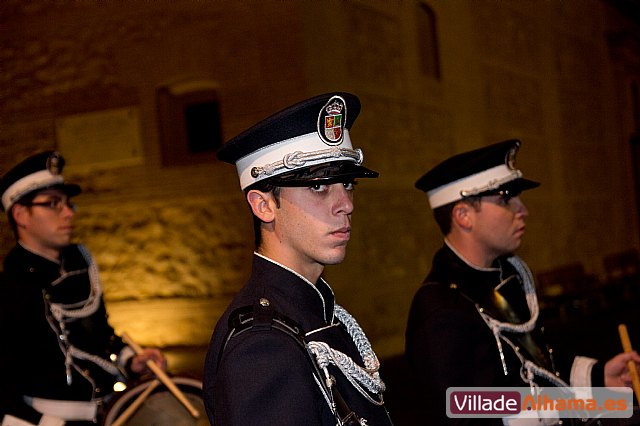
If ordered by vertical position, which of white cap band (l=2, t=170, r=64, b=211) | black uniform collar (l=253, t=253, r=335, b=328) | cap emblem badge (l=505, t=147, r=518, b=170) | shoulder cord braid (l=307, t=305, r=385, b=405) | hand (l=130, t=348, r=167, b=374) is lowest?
hand (l=130, t=348, r=167, b=374)

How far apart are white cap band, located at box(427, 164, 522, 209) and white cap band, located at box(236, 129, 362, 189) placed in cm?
136

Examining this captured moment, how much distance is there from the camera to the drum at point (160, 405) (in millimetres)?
3345

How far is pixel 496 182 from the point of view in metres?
3.18

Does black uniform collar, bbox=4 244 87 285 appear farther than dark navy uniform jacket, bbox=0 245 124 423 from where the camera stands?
Yes

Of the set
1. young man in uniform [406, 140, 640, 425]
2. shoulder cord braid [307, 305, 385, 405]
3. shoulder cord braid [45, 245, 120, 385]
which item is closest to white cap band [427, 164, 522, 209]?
young man in uniform [406, 140, 640, 425]

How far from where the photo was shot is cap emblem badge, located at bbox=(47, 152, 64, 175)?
390cm

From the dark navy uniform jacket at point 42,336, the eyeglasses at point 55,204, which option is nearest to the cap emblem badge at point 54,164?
the eyeglasses at point 55,204

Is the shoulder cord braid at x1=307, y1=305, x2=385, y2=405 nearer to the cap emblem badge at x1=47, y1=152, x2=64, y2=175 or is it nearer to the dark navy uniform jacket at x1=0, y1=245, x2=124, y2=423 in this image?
the dark navy uniform jacket at x1=0, y1=245, x2=124, y2=423

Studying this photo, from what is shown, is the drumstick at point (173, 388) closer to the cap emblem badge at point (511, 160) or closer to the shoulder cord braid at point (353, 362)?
the shoulder cord braid at point (353, 362)

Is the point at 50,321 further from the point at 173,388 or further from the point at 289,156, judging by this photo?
the point at 289,156

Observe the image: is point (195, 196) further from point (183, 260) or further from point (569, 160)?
point (569, 160)

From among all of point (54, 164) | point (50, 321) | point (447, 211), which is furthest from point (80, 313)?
point (447, 211)

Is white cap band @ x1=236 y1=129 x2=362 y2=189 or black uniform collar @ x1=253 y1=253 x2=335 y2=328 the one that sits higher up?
white cap band @ x1=236 y1=129 x2=362 y2=189

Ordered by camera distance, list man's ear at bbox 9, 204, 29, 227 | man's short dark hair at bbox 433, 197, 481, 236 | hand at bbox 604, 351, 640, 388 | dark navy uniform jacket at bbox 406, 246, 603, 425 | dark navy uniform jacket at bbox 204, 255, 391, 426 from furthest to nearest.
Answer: man's ear at bbox 9, 204, 29, 227 → man's short dark hair at bbox 433, 197, 481, 236 → hand at bbox 604, 351, 640, 388 → dark navy uniform jacket at bbox 406, 246, 603, 425 → dark navy uniform jacket at bbox 204, 255, 391, 426
